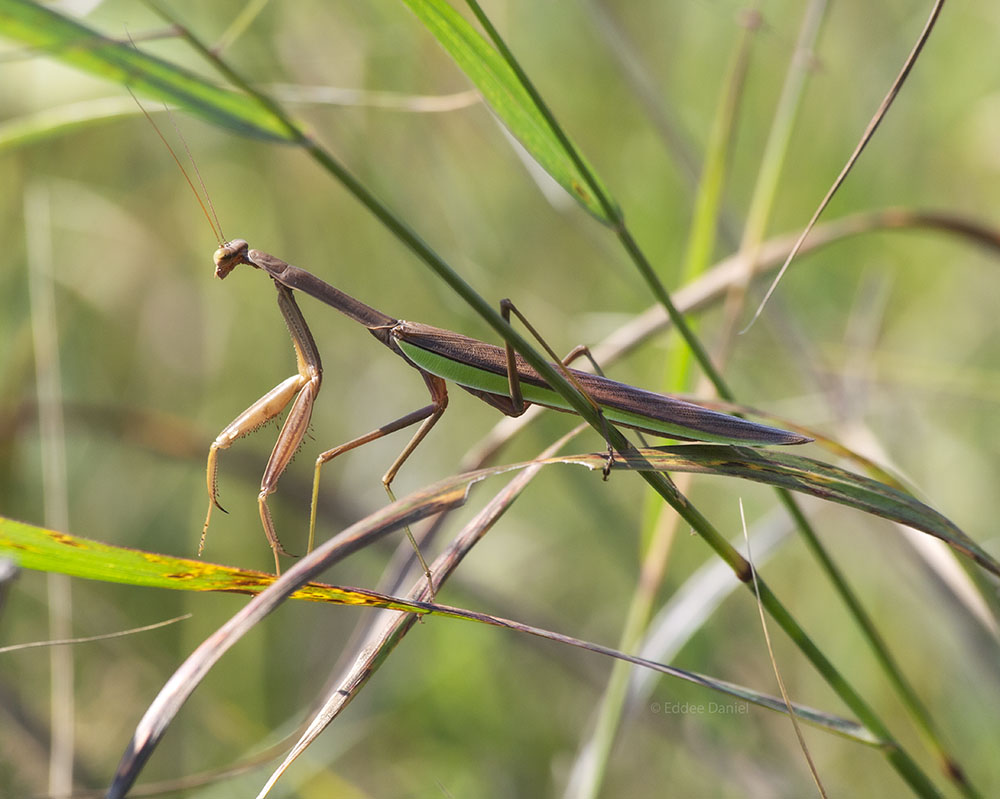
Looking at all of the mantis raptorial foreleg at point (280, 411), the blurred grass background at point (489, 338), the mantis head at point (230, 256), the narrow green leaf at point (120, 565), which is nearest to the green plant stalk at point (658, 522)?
the blurred grass background at point (489, 338)

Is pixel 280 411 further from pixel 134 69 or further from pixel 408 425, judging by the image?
pixel 134 69

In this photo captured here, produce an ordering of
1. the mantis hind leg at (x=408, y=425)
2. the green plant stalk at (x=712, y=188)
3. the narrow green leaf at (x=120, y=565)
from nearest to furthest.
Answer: the narrow green leaf at (x=120, y=565) → the mantis hind leg at (x=408, y=425) → the green plant stalk at (x=712, y=188)

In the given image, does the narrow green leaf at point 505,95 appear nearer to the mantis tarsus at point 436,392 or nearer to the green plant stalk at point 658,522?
the mantis tarsus at point 436,392

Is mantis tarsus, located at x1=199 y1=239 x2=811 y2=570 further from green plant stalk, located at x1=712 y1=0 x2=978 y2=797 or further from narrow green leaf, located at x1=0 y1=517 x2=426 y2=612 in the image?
narrow green leaf, located at x1=0 y1=517 x2=426 y2=612

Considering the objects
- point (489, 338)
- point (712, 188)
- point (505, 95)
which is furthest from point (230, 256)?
point (489, 338)

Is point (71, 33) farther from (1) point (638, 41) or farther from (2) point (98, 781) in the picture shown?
(1) point (638, 41)

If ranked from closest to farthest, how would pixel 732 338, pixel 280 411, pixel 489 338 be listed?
1. pixel 280 411
2. pixel 732 338
3. pixel 489 338
